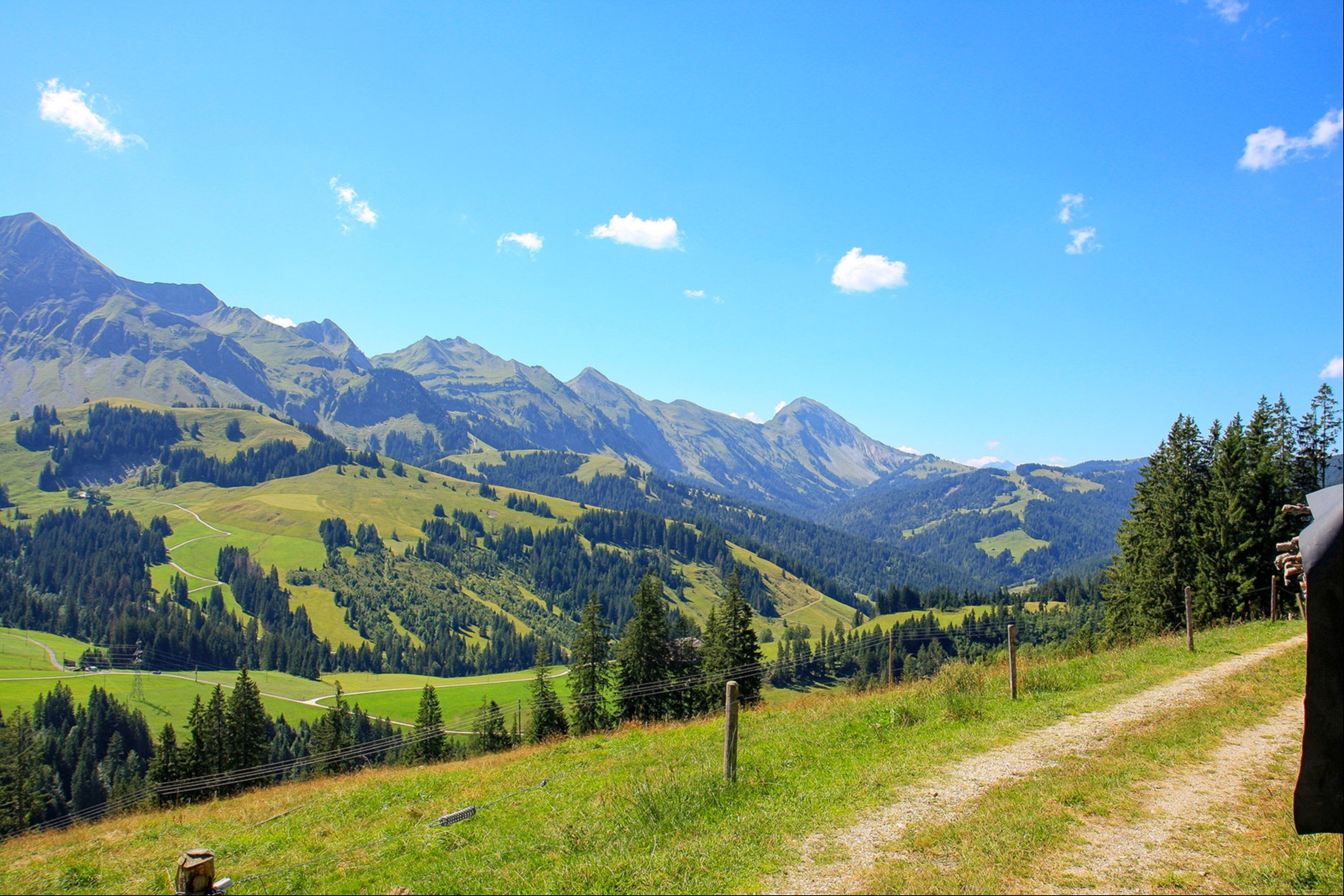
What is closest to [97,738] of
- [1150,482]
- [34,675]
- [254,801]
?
[34,675]

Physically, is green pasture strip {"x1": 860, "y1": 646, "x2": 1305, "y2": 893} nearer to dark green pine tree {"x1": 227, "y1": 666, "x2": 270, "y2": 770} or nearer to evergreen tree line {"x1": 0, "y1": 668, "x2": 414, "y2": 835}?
evergreen tree line {"x1": 0, "y1": 668, "x2": 414, "y2": 835}

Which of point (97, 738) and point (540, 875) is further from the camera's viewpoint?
point (97, 738)

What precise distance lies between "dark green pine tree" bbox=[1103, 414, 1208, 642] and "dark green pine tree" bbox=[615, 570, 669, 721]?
32.2 m

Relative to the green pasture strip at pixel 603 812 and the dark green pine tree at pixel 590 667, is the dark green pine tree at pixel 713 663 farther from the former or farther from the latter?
the green pasture strip at pixel 603 812

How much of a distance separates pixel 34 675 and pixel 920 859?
206068mm

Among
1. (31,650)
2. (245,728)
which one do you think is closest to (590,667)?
(245,728)

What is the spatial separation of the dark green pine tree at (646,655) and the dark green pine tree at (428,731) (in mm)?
15067

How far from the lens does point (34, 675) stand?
14375 cm

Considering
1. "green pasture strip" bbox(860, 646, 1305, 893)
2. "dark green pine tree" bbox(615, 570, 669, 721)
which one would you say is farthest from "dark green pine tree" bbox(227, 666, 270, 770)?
"green pasture strip" bbox(860, 646, 1305, 893)

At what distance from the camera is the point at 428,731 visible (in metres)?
48.7

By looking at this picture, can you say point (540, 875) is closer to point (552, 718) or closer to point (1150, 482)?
point (552, 718)

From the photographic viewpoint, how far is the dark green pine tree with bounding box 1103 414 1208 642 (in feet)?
151

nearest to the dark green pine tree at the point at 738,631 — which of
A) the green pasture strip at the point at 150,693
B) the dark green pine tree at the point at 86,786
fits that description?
the dark green pine tree at the point at 86,786

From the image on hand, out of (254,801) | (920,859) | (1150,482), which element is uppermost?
(1150,482)
